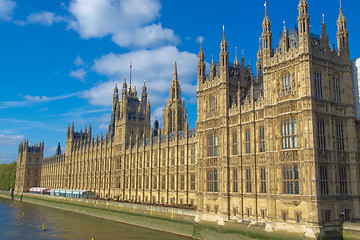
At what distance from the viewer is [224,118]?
50.4 meters

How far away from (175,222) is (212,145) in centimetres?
1551

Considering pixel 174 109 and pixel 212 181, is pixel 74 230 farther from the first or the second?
pixel 174 109

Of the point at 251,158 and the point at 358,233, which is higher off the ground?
the point at 251,158

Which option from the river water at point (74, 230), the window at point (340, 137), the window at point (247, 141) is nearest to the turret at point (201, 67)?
the window at point (247, 141)

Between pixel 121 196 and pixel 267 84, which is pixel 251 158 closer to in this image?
pixel 267 84

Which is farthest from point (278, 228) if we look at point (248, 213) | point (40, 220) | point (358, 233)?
point (40, 220)

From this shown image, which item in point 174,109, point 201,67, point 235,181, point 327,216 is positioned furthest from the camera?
point 174,109

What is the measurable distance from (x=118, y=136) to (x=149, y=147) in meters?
21.6

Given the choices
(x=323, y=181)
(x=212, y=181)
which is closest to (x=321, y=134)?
(x=323, y=181)

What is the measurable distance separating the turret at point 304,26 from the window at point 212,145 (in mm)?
18513

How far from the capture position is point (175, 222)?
58281mm

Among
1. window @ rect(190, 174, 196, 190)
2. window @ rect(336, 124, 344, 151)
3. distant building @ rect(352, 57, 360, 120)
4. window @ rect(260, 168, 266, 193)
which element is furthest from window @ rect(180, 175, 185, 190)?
distant building @ rect(352, 57, 360, 120)

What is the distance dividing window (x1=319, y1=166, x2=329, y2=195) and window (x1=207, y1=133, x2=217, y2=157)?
16.6 metres

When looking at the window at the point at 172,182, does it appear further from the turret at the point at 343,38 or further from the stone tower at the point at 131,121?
the turret at the point at 343,38
